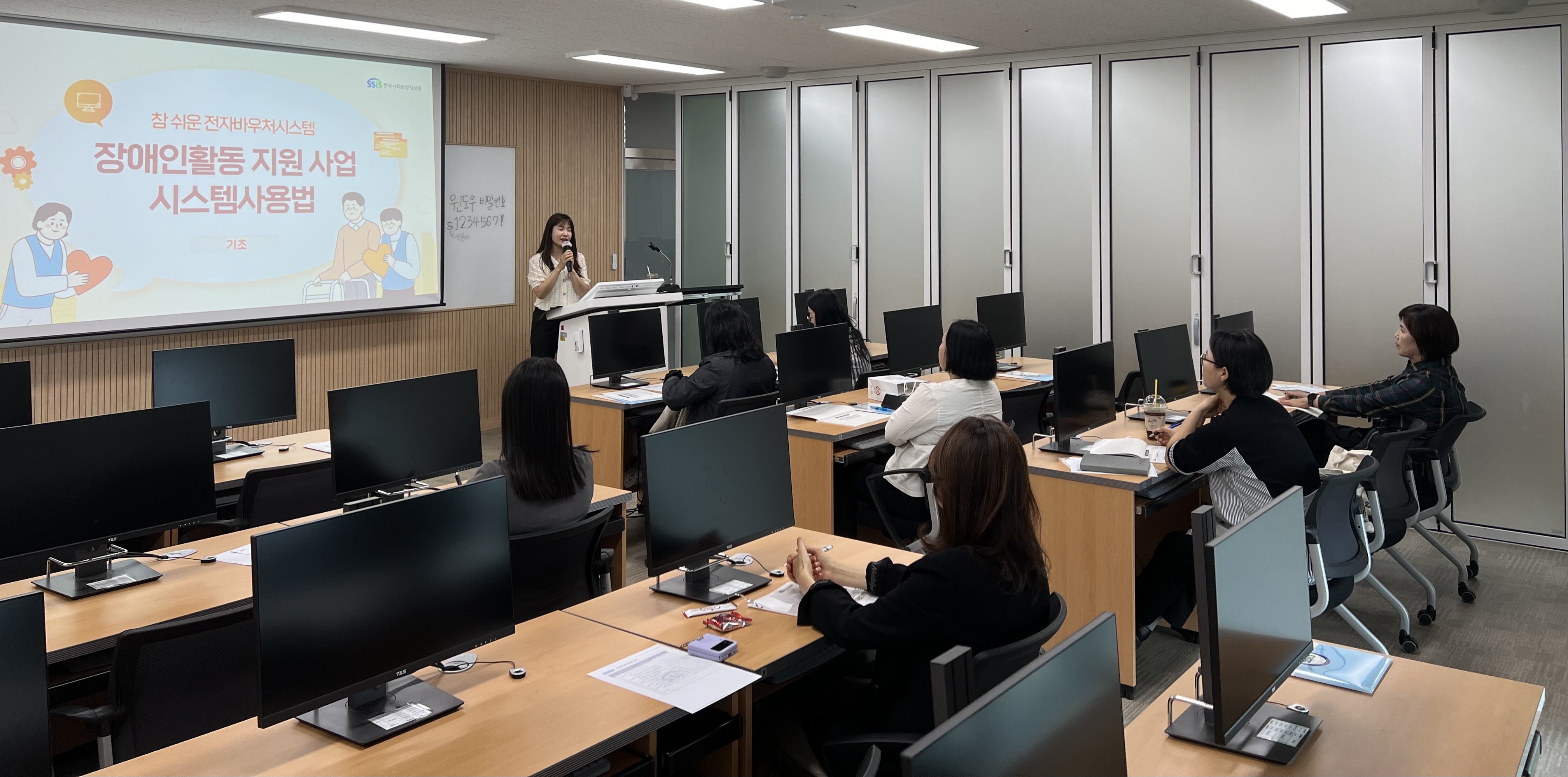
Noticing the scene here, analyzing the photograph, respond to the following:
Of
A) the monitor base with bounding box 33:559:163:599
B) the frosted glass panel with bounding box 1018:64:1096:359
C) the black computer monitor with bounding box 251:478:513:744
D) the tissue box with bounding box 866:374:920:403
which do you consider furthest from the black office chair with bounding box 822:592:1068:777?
the frosted glass panel with bounding box 1018:64:1096:359

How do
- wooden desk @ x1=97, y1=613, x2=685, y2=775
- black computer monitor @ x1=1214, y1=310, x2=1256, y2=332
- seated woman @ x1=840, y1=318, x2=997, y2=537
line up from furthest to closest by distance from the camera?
1. black computer monitor @ x1=1214, y1=310, x2=1256, y2=332
2. seated woman @ x1=840, y1=318, x2=997, y2=537
3. wooden desk @ x1=97, y1=613, x2=685, y2=775

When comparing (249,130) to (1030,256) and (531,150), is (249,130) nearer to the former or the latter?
(531,150)

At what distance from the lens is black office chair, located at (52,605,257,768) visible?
242 cm

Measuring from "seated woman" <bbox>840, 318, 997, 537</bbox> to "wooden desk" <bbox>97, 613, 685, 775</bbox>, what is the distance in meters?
2.36

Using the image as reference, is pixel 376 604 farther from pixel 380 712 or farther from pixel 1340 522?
pixel 1340 522

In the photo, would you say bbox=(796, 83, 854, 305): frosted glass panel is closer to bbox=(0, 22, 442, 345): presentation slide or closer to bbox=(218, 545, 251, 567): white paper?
bbox=(0, 22, 442, 345): presentation slide

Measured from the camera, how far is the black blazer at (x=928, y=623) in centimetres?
232

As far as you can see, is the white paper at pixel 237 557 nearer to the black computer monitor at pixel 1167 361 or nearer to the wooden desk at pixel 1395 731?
the wooden desk at pixel 1395 731

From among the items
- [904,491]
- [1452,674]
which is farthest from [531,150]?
[1452,674]

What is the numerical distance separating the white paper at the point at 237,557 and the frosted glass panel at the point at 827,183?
5974mm

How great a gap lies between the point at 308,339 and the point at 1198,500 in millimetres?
5972

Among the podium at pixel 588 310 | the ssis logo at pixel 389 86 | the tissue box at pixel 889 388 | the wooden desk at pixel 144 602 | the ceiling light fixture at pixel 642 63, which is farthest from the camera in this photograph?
the ssis logo at pixel 389 86

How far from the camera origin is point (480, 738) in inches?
84.1

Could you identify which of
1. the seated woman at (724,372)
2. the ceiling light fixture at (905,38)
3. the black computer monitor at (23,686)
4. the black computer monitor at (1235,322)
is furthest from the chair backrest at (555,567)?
the ceiling light fixture at (905,38)
